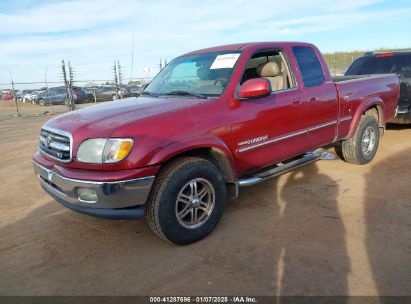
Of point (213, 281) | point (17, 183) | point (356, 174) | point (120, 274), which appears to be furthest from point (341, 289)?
point (17, 183)

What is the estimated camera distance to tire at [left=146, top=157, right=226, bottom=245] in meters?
3.44

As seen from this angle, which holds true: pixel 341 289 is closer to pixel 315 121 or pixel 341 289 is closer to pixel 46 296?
pixel 46 296

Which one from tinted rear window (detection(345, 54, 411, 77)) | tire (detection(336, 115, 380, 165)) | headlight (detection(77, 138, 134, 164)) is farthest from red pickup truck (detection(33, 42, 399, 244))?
tinted rear window (detection(345, 54, 411, 77))

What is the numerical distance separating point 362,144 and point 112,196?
4.45 meters

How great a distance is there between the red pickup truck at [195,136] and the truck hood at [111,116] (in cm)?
1

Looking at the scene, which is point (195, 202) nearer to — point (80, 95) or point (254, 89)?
point (254, 89)

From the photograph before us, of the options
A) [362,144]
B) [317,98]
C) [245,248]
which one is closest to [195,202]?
[245,248]

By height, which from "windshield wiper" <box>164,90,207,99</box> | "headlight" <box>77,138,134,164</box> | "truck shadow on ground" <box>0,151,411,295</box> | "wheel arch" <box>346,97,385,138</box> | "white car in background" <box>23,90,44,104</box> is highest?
"windshield wiper" <box>164,90,207,99</box>

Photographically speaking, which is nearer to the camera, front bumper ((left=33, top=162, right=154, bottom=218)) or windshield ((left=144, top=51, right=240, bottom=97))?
front bumper ((left=33, top=162, right=154, bottom=218))

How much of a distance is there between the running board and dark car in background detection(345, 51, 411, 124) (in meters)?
3.47

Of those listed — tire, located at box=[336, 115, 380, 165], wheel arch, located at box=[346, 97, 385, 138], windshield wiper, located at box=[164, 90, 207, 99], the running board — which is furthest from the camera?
tire, located at box=[336, 115, 380, 165]

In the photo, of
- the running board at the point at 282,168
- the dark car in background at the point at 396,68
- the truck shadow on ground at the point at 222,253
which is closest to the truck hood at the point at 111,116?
the running board at the point at 282,168

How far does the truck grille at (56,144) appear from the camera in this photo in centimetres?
349

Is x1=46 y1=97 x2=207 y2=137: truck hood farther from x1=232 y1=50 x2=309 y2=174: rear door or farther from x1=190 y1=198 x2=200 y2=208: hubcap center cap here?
x1=190 y1=198 x2=200 y2=208: hubcap center cap
